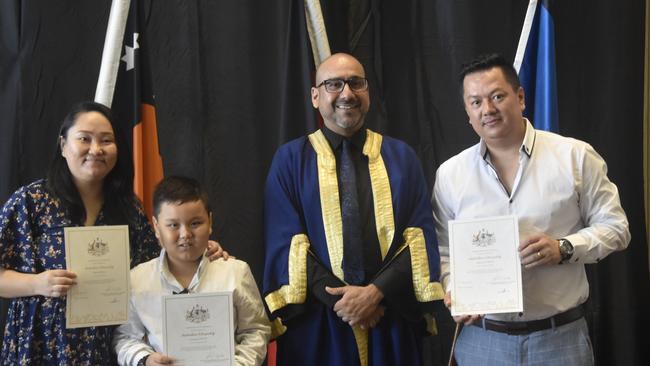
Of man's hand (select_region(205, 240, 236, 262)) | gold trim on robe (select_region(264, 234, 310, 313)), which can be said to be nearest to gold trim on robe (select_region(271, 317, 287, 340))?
gold trim on robe (select_region(264, 234, 310, 313))

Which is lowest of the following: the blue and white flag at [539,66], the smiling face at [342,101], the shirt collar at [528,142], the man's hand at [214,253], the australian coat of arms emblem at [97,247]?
the man's hand at [214,253]

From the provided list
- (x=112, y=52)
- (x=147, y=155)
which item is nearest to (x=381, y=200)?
(x=147, y=155)

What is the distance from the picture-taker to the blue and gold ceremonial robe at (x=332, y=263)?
2277 mm

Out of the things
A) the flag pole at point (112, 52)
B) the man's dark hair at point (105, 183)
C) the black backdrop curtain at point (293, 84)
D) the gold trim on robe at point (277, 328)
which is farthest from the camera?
the black backdrop curtain at point (293, 84)

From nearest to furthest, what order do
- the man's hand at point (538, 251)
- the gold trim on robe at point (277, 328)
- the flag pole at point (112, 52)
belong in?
the man's hand at point (538, 251), the gold trim on robe at point (277, 328), the flag pole at point (112, 52)

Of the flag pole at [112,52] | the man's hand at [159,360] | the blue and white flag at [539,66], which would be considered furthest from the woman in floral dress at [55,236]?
the blue and white flag at [539,66]

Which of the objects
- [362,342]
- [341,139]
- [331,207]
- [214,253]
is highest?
[341,139]

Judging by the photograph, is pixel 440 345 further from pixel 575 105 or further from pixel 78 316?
pixel 78 316

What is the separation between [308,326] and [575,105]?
2009mm

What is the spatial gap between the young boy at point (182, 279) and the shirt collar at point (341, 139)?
553 millimetres

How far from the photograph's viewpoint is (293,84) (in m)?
3.29

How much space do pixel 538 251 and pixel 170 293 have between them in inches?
43.3

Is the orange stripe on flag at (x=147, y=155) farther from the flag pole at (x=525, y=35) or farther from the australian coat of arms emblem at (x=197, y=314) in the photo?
the flag pole at (x=525, y=35)

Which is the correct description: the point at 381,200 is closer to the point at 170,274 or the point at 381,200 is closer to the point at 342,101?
the point at 342,101
